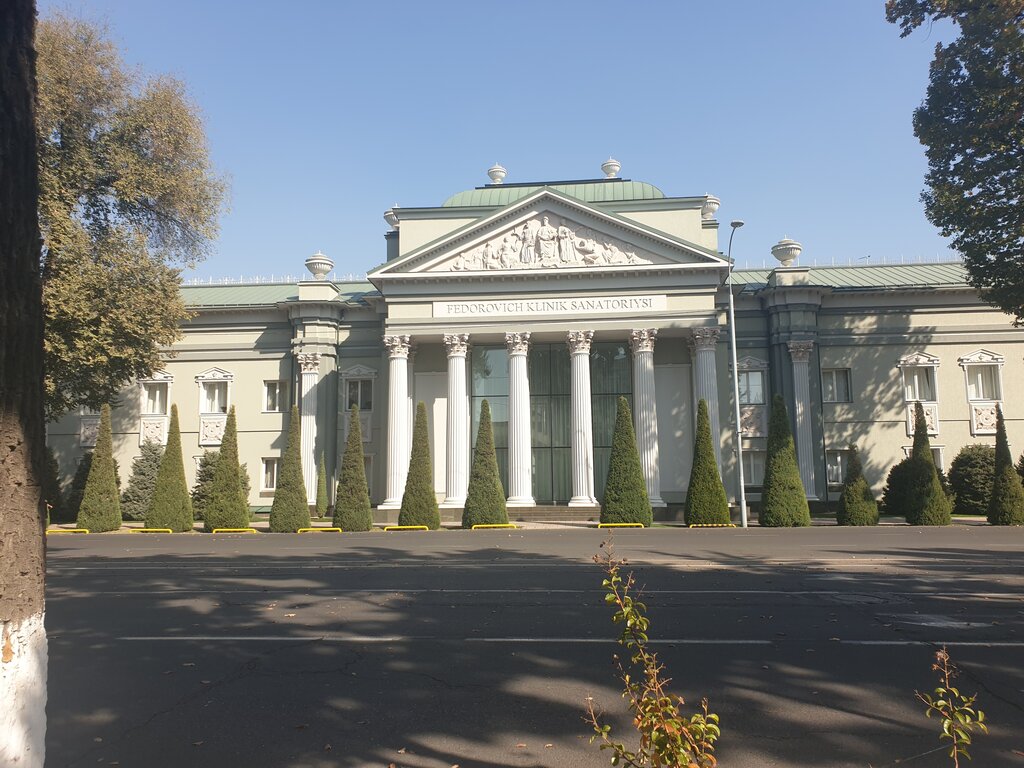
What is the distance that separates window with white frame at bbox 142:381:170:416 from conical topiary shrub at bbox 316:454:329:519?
968 cm

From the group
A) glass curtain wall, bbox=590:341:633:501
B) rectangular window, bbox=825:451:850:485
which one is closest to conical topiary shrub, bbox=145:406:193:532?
glass curtain wall, bbox=590:341:633:501

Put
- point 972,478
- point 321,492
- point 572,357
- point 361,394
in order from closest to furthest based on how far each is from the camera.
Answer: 1. point 972,478
2. point 572,357
3. point 321,492
4. point 361,394

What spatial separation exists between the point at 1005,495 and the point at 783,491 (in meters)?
7.45

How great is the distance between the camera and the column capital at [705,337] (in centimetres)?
3266

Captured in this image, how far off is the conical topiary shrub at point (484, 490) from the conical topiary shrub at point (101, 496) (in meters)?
13.6

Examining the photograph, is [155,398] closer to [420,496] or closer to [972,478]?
[420,496]

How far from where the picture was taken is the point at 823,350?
1444 inches

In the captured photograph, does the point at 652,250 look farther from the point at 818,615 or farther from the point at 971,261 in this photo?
the point at 818,615

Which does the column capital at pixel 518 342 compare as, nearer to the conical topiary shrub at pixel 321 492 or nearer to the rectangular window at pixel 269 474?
the conical topiary shrub at pixel 321 492

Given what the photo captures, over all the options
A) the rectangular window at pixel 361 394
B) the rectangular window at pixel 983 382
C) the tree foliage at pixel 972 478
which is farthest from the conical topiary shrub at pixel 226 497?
the rectangular window at pixel 983 382

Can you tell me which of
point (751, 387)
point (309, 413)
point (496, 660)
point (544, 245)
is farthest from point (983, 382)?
point (496, 660)

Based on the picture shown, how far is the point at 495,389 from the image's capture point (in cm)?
3625

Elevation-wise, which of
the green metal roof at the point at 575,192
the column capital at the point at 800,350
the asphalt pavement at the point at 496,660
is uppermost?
the green metal roof at the point at 575,192

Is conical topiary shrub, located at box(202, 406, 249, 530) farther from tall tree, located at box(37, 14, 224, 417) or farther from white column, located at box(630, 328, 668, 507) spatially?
white column, located at box(630, 328, 668, 507)
